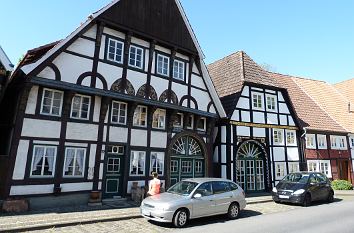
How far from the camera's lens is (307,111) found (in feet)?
84.6

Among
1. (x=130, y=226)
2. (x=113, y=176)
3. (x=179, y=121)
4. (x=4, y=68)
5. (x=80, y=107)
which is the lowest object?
(x=130, y=226)

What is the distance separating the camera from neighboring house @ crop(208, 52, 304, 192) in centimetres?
1936

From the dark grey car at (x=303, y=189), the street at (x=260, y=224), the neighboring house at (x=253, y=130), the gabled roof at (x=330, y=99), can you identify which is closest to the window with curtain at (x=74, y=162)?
the street at (x=260, y=224)

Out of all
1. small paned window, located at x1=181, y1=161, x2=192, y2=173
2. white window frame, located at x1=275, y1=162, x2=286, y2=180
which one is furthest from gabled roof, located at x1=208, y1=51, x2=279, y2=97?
small paned window, located at x1=181, y1=161, x2=192, y2=173

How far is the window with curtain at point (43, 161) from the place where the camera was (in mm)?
11844

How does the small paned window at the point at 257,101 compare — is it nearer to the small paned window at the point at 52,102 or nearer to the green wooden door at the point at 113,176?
the green wooden door at the point at 113,176

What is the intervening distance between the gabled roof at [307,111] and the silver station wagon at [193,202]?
14.1 m

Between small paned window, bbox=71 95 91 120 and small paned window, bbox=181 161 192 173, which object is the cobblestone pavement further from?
small paned window, bbox=181 161 192 173

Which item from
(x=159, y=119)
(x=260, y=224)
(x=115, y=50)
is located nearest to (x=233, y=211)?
(x=260, y=224)

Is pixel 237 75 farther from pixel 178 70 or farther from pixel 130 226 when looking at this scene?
pixel 130 226

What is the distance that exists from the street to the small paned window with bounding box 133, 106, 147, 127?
5.79 m

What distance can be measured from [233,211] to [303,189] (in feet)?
17.8

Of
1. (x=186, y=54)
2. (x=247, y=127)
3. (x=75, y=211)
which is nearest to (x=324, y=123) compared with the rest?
(x=247, y=127)

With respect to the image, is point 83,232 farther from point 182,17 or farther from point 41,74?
point 182,17
